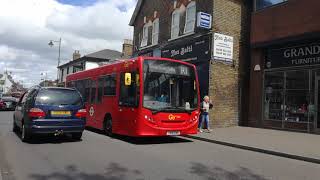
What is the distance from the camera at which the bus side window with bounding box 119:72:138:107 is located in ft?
46.2

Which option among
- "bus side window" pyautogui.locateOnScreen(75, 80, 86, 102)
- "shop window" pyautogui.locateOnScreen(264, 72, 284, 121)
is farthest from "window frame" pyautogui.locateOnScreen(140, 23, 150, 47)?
"shop window" pyautogui.locateOnScreen(264, 72, 284, 121)

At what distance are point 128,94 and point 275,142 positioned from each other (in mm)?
5219

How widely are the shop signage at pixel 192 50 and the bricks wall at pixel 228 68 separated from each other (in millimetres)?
734

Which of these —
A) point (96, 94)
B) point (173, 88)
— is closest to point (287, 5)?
point (173, 88)

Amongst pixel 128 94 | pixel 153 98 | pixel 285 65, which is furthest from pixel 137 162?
pixel 285 65

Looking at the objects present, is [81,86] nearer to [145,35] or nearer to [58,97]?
[58,97]

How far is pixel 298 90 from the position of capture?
18766mm

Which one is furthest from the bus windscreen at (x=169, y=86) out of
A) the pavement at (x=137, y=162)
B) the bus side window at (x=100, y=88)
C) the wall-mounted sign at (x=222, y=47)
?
the wall-mounted sign at (x=222, y=47)

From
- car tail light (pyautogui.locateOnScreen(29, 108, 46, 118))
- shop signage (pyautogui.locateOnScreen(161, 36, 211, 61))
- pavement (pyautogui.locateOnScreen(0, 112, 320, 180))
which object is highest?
shop signage (pyautogui.locateOnScreen(161, 36, 211, 61))

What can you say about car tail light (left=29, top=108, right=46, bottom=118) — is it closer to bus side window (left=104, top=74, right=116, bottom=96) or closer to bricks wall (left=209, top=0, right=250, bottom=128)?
bus side window (left=104, top=74, right=116, bottom=96)

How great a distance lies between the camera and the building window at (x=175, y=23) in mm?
24530

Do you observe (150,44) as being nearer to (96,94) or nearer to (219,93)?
(219,93)

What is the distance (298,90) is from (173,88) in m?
7.00

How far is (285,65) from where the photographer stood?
63.6ft
